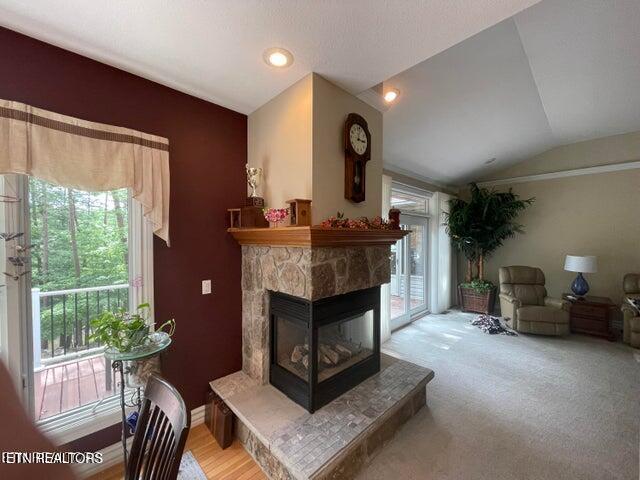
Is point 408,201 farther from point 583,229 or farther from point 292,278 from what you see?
point 292,278

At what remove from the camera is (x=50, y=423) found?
63.4 inches

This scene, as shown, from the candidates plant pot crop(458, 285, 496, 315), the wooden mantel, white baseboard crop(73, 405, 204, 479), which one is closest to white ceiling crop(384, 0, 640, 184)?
the wooden mantel

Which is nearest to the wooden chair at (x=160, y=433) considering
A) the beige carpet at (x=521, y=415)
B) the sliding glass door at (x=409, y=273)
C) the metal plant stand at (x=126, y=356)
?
the metal plant stand at (x=126, y=356)

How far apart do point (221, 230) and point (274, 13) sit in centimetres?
152

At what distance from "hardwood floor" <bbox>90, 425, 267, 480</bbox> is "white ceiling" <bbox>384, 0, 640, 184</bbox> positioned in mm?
3218

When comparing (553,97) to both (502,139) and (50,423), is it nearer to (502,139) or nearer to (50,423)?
(502,139)

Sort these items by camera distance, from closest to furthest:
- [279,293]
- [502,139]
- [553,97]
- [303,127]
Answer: [303,127]
[279,293]
[553,97]
[502,139]

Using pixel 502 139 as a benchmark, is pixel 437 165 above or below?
below

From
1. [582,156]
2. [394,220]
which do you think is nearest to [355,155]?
[394,220]

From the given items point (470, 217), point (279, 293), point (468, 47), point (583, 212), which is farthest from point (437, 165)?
point (279, 293)

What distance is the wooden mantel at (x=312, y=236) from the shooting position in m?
1.71

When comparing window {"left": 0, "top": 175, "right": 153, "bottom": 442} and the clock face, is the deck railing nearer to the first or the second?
window {"left": 0, "top": 175, "right": 153, "bottom": 442}

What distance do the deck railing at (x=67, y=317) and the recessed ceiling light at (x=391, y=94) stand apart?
269 cm

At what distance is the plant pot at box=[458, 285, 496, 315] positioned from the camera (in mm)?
4875
